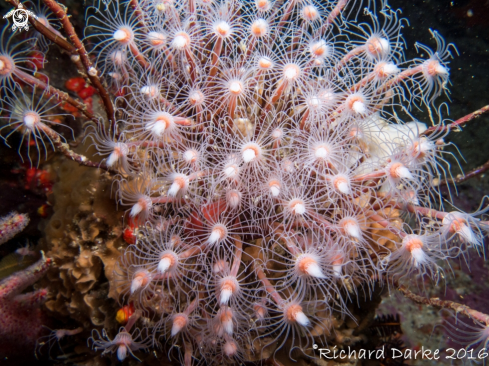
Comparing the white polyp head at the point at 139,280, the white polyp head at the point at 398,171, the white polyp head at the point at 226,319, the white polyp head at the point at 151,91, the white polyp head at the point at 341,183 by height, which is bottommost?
the white polyp head at the point at 226,319

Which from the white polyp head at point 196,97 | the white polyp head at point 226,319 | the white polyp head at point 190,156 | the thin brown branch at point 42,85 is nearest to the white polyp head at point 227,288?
the white polyp head at point 226,319

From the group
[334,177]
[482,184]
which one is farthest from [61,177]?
[482,184]

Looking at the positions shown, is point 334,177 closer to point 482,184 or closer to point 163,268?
point 163,268

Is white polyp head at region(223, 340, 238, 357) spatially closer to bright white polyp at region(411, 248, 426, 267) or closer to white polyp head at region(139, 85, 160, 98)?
bright white polyp at region(411, 248, 426, 267)

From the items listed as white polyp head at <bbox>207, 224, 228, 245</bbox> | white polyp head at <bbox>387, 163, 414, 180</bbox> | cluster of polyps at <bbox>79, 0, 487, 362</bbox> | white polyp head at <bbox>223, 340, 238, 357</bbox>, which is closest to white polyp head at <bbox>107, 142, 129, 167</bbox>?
cluster of polyps at <bbox>79, 0, 487, 362</bbox>

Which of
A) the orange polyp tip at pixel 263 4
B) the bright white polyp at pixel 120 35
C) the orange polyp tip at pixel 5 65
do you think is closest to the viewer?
the orange polyp tip at pixel 5 65

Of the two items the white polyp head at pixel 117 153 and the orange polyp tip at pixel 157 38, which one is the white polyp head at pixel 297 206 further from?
the orange polyp tip at pixel 157 38

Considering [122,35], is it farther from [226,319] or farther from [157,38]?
[226,319]
